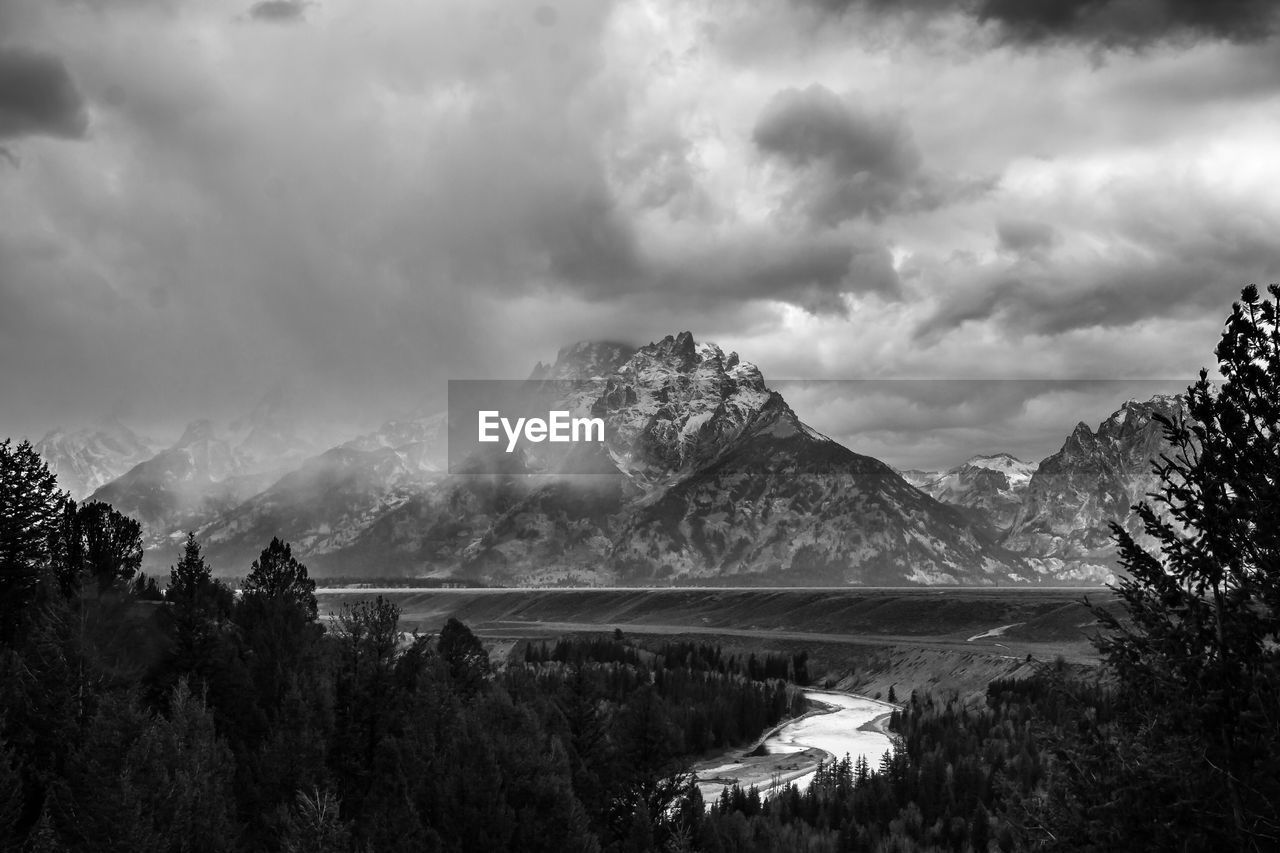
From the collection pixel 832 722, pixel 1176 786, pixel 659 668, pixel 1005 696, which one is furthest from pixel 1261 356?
pixel 659 668

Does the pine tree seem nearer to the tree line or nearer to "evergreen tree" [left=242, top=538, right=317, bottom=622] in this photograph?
the tree line

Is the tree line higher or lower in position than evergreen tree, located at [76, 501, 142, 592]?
lower

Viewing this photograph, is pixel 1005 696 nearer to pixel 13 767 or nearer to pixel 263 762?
pixel 263 762

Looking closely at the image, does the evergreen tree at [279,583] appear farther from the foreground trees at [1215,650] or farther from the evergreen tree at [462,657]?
the foreground trees at [1215,650]

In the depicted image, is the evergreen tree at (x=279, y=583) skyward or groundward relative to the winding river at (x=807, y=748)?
skyward

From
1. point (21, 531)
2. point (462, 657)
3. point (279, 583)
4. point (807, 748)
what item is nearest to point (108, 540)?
point (279, 583)

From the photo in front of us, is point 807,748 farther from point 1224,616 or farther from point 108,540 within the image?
point 1224,616

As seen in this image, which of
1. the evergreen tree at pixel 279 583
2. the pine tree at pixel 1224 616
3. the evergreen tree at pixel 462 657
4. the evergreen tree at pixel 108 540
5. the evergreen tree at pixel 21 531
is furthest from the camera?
the evergreen tree at pixel 279 583

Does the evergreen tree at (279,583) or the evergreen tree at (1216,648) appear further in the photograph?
the evergreen tree at (279,583)

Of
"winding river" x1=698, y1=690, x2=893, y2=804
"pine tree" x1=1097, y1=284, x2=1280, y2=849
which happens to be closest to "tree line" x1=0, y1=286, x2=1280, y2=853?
"pine tree" x1=1097, y1=284, x2=1280, y2=849

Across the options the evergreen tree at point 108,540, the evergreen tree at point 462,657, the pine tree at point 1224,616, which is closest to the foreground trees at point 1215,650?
the pine tree at point 1224,616

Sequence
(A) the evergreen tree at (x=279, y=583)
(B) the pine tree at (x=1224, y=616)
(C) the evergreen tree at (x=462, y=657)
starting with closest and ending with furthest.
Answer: (B) the pine tree at (x=1224, y=616)
(C) the evergreen tree at (x=462, y=657)
(A) the evergreen tree at (x=279, y=583)
